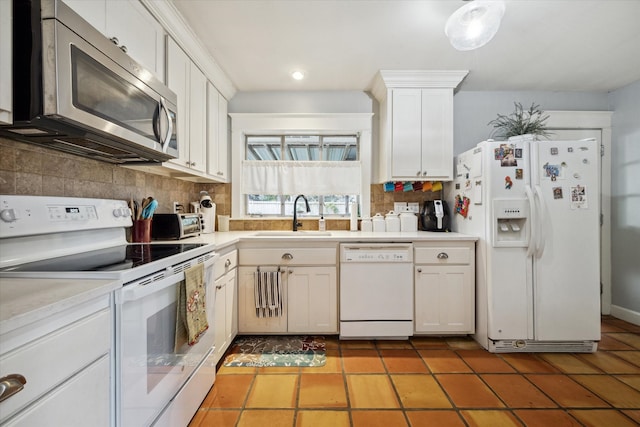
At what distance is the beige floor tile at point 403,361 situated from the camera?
1.98 meters

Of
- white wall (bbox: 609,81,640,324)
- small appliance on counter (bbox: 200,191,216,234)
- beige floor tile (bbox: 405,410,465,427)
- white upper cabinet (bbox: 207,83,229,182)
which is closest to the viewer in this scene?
beige floor tile (bbox: 405,410,465,427)

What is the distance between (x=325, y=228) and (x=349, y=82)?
1.51 m

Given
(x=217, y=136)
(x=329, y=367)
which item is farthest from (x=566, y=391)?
(x=217, y=136)

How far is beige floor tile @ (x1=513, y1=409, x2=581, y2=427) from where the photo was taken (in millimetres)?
1486

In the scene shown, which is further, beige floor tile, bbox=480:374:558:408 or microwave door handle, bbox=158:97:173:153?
beige floor tile, bbox=480:374:558:408

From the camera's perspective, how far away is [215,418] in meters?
1.53

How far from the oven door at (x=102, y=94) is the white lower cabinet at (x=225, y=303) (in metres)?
0.86

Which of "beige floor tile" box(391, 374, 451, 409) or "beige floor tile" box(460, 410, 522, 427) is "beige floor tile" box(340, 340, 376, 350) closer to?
"beige floor tile" box(391, 374, 451, 409)

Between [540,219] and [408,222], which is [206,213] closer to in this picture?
[408,222]

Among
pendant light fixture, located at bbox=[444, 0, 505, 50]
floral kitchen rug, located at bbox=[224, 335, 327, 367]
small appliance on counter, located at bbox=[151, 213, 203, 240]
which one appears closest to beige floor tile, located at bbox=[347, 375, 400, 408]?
floral kitchen rug, located at bbox=[224, 335, 327, 367]

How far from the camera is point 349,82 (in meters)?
2.81

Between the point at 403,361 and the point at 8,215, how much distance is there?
7.69 ft

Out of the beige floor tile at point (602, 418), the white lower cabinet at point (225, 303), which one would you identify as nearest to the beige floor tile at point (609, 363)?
the beige floor tile at point (602, 418)

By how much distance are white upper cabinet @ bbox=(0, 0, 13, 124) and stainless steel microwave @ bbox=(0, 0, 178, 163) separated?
0.02 m
